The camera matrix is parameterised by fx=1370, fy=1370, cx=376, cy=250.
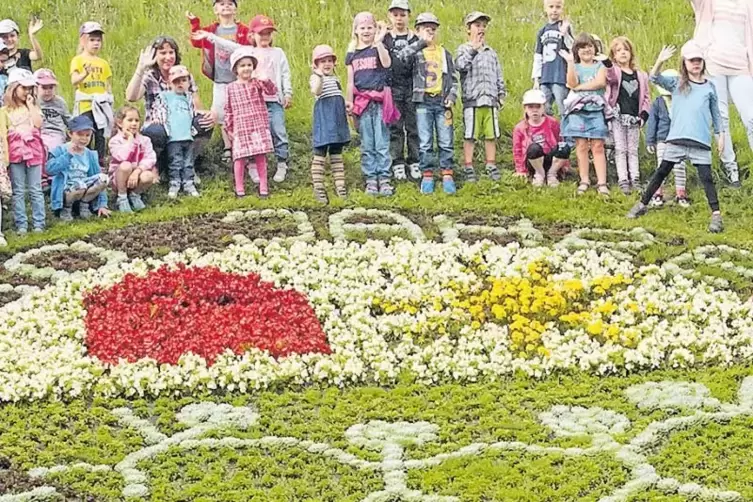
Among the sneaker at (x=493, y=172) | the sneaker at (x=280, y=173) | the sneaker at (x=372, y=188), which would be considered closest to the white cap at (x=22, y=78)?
the sneaker at (x=280, y=173)

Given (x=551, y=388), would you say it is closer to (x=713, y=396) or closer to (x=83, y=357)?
(x=713, y=396)

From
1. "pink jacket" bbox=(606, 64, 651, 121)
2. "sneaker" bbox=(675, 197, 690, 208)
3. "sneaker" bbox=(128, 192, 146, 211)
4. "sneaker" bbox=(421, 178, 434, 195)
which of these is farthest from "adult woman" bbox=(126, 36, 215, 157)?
"sneaker" bbox=(675, 197, 690, 208)

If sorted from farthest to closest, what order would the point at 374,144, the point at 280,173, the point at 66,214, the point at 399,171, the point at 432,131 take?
the point at 280,173 < the point at 399,171 < the point at 432,131 < the point at 374,144 < the point at 66,214

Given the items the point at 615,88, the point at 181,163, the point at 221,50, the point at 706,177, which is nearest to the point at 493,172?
the point at 615,88

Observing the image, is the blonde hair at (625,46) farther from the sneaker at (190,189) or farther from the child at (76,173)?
the child at (76,173)

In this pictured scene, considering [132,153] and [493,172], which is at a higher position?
[132,153]

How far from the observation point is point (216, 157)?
1725 cm

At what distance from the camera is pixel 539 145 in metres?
16.2

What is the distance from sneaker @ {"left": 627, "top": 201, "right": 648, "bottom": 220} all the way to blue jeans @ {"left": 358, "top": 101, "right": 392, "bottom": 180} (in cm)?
283

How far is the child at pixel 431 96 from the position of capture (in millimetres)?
15805

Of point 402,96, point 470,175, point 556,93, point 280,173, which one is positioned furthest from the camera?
point 556,93

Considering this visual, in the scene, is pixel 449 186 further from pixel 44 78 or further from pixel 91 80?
pixel 44 78

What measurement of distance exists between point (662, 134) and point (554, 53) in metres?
1.82

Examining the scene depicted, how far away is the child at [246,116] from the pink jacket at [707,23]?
5.14 metres
